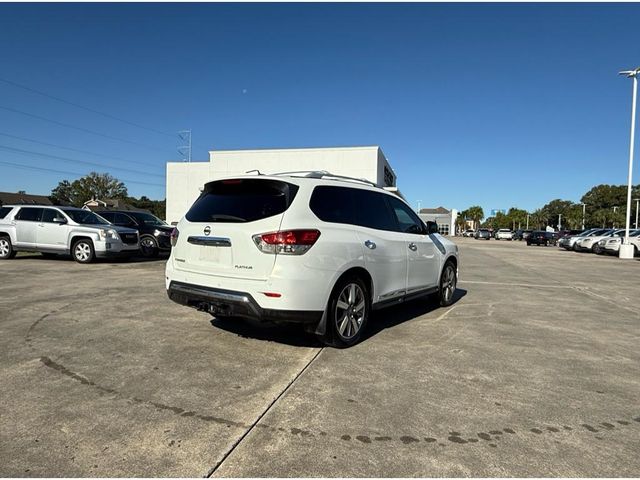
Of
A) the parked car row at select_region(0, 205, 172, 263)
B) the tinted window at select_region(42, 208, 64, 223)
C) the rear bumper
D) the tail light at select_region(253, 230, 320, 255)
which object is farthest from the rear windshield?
the tinted window at select_region(42, 208, 64, 223)

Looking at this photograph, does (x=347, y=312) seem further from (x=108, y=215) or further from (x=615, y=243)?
(x=615, y=243)

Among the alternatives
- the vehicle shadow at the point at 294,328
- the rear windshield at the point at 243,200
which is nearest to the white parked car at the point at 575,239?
the vehicle shadow at the point at 294,328

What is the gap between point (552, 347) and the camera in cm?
502

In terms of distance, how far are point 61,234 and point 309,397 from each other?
12132mm

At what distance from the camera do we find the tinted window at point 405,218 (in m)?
5.93

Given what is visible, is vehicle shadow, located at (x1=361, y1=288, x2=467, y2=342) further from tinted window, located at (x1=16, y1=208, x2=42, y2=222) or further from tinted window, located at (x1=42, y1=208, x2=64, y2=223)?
tinted window, located at (x1=16, y1=208, x2=42, y2=222)

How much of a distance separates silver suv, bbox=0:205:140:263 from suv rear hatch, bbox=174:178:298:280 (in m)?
9.01

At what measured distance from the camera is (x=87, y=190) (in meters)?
108

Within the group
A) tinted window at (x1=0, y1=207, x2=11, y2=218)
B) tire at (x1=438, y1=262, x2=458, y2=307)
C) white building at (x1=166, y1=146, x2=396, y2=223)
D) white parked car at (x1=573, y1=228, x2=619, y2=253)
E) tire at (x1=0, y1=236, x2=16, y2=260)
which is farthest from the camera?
white building at (x1=166, y1=146, x2=396, y2=223)

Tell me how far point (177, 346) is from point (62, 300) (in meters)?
3.56

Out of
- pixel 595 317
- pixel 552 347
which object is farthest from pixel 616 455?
pixel 595 317

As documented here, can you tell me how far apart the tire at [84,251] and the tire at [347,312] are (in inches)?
409

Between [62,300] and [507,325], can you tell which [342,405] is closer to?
[507,325]

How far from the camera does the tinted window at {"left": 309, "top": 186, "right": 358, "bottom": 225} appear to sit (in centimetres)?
446
